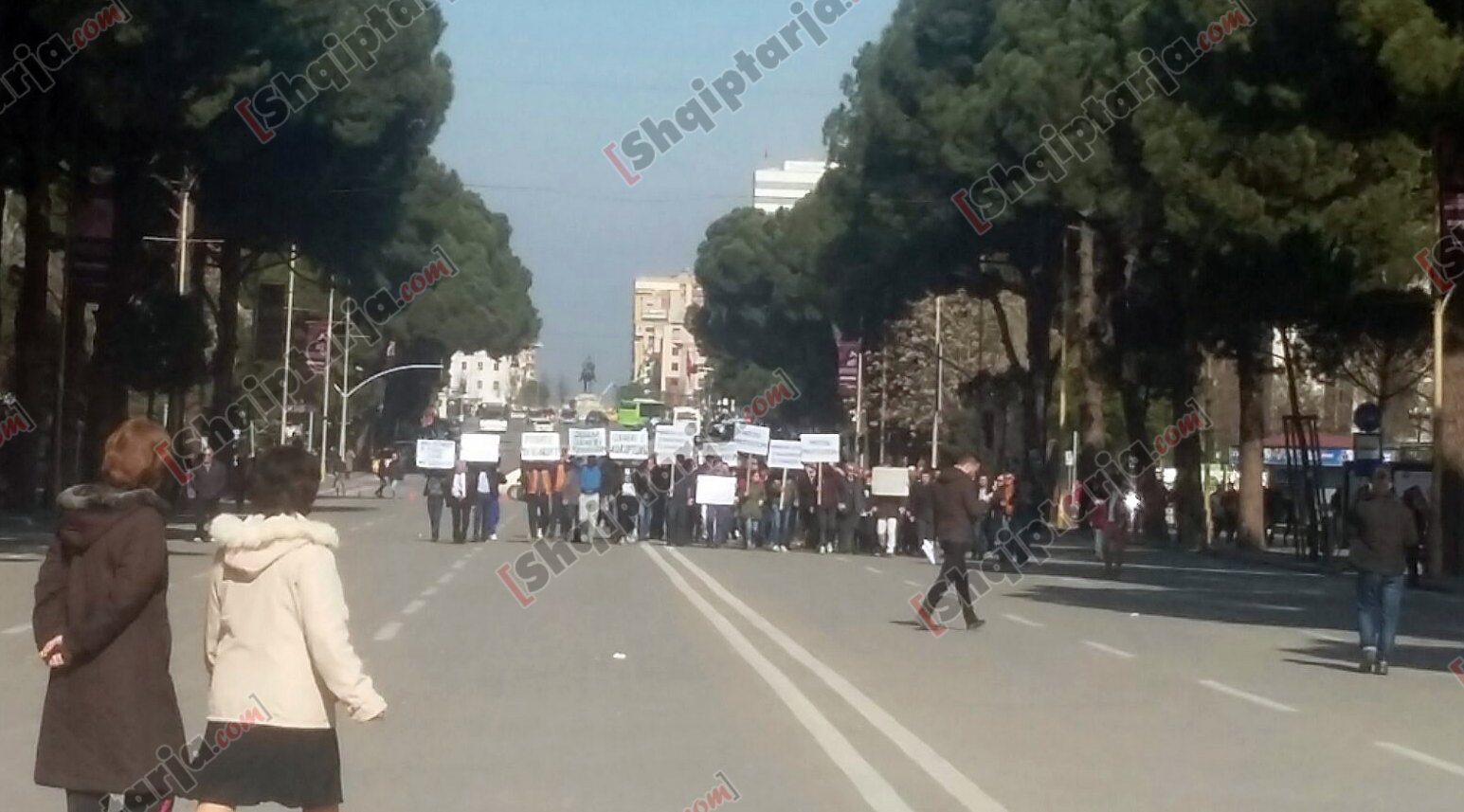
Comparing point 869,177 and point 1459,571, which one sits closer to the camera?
point 1459,571

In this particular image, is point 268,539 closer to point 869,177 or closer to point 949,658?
point 949,658

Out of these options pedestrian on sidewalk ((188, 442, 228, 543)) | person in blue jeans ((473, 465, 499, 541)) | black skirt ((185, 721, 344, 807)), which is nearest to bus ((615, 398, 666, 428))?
person in blue jeans ((473, 465, 499, 541))

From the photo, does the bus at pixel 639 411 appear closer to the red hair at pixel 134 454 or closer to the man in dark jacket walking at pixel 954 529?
the man in dark jacket walking at pixel 954 529

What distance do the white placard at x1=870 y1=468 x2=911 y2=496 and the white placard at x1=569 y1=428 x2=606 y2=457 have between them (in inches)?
254

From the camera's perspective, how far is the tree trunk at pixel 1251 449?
50219mm

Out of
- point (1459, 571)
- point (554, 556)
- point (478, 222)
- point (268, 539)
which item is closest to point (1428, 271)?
point (1459, 571)

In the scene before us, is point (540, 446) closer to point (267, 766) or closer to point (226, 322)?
point (226, 322)

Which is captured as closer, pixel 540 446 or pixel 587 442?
pixel 540 446

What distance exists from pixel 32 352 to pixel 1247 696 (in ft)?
113

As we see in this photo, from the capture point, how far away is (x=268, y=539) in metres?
6.66

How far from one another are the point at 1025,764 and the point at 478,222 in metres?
117

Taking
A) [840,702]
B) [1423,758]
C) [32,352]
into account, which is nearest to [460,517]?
[32,352]

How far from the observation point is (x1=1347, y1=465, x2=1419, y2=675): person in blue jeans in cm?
1881

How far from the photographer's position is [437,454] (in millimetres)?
46438
